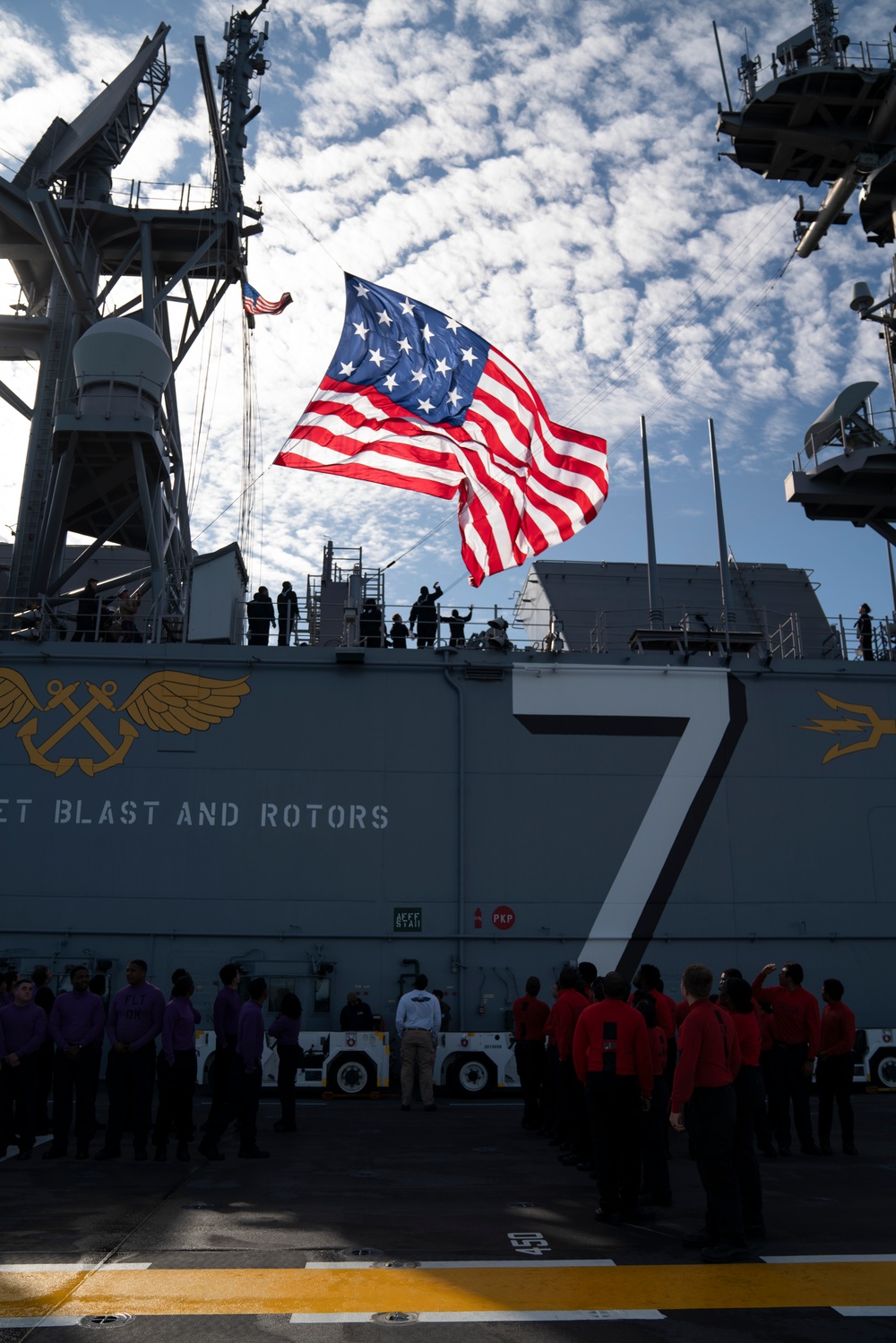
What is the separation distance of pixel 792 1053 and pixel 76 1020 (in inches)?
262

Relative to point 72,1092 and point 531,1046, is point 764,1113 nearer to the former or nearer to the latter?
point 531,1046

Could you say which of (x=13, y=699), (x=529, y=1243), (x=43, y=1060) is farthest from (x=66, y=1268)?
(x=13, y=699)

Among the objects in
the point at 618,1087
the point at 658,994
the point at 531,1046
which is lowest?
the point at 531,1046

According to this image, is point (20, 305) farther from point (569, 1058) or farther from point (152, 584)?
point (569, 1058)

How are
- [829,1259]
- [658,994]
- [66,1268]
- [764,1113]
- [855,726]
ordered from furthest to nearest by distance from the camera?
[855,726] → [658,994] → [764,1113] → [829,1259] → [66,1268]

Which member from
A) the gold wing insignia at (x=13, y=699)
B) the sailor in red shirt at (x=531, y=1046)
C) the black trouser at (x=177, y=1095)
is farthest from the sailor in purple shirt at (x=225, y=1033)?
the gold wing insignia at (x=13, y=699)

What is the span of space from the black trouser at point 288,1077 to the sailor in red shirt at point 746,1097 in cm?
491

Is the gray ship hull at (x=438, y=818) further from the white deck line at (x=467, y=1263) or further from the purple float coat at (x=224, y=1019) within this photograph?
the white deck line at (x=467, y=1263)

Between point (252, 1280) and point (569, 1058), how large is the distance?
4.48 meters

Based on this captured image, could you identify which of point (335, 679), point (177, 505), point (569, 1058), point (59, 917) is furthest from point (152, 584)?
point (569, 1058)

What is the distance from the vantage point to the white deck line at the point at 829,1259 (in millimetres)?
5723

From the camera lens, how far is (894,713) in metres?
16.9

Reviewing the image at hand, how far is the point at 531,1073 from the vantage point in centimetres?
1127

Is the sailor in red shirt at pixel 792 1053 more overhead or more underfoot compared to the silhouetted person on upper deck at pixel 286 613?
more underfoot
